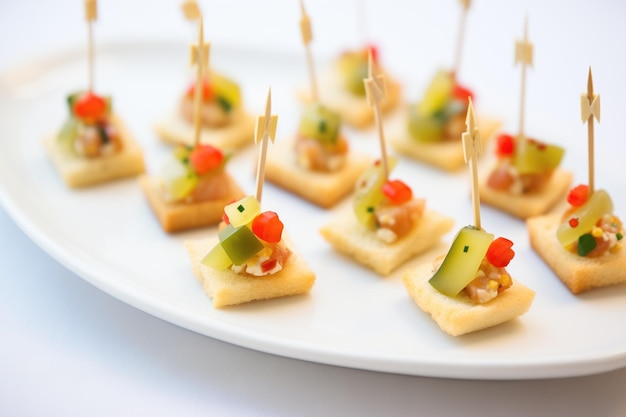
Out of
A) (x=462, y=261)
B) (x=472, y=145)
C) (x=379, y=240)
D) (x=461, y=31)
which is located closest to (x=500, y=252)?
(x=462, y=261)

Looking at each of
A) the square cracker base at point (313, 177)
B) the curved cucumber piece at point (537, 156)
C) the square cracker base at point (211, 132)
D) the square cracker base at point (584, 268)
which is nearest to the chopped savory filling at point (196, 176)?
the square cracker base at point (313, 177)

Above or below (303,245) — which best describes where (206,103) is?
above

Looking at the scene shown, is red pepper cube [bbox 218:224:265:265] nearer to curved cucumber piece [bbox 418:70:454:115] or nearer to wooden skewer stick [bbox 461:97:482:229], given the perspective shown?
wooden skewer stick [bbox 461:97:482:229]

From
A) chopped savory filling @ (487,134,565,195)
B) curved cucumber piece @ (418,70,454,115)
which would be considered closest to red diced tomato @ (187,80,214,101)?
curved cucumber piece @ (418,70,454,115)

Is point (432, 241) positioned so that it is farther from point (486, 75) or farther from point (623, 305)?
point (486, 75)

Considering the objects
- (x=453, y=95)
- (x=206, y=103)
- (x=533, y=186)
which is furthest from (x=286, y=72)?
→ (x=533, y=186)
